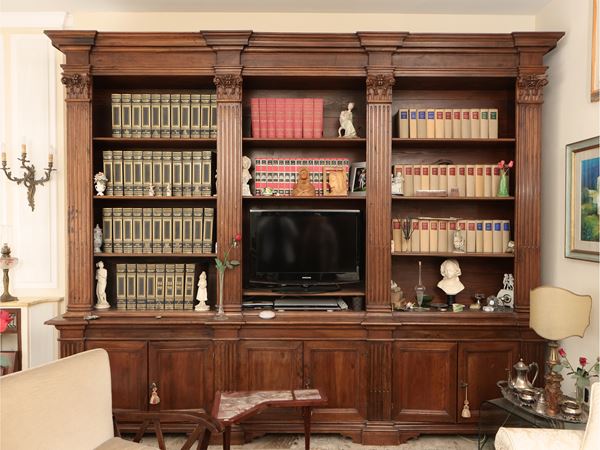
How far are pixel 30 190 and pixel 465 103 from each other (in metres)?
3.44

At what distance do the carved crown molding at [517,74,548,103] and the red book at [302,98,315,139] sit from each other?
146 centimetres

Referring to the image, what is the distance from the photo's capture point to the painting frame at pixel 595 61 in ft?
9.52

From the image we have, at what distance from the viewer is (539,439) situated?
2.01 m

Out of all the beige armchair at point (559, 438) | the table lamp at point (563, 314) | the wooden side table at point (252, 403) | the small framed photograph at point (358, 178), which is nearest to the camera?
the beige armchair at point (559, 438)

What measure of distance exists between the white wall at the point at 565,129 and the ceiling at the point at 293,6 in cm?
40

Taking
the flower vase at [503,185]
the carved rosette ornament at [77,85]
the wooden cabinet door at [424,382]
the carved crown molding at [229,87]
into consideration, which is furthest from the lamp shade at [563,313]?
the carved rosette ornament at [77,85]

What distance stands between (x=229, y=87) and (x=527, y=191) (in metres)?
2.21

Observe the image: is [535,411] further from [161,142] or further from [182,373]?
[161,142]

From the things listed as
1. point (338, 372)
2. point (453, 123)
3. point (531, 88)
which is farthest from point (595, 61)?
point (338, 372)

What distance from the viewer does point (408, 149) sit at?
3828 millimetres

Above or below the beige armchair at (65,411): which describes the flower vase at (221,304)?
above

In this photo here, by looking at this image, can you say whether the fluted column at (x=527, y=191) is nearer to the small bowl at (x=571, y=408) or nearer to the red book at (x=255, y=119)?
the small bowl at (x=571, y=408)

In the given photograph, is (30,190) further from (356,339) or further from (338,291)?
(356,339)

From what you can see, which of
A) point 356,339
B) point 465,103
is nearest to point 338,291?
point 356,339
